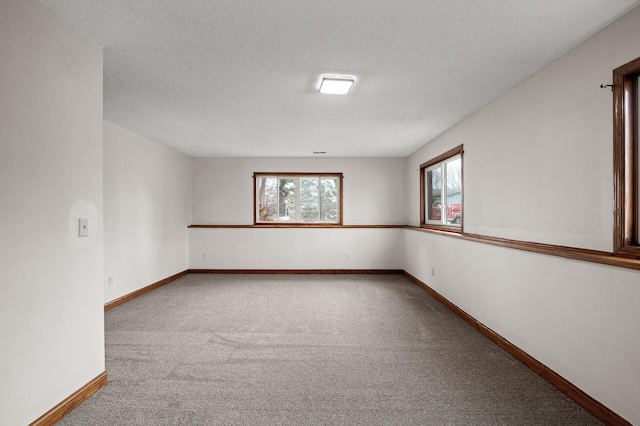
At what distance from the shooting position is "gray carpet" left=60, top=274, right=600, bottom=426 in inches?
80.1

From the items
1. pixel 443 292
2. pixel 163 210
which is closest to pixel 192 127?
pixel 163 210

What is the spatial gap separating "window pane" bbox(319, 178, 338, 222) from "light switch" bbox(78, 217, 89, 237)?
16.1ft

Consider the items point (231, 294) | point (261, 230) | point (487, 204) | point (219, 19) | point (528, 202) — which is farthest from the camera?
point (261, 230)

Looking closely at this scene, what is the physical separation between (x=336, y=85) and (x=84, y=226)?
213cm

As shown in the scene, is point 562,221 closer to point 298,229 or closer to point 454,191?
point 454,191

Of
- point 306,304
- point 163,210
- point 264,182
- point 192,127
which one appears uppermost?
point 192,127

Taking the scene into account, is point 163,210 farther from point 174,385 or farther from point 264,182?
point 174,385

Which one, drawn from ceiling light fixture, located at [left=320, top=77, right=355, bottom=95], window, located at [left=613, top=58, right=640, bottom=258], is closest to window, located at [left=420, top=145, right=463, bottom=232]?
ceiling light fixture, located at [left=320, top=77, right=355, bottom=95]

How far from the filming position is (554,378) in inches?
93.4

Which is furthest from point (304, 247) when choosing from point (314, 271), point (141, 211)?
point (141, 211)

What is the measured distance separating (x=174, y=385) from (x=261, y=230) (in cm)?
439

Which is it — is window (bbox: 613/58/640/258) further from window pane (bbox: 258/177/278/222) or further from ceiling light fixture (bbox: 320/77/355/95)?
window pane (bbox: 258/177/278/222)

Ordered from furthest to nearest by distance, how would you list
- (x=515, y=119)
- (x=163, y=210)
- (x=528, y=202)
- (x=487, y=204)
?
(x=163, y=210) → (x=487, y=204) → (x=515, y=119) → (x=528, y=202)

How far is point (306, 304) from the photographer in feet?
14.7
